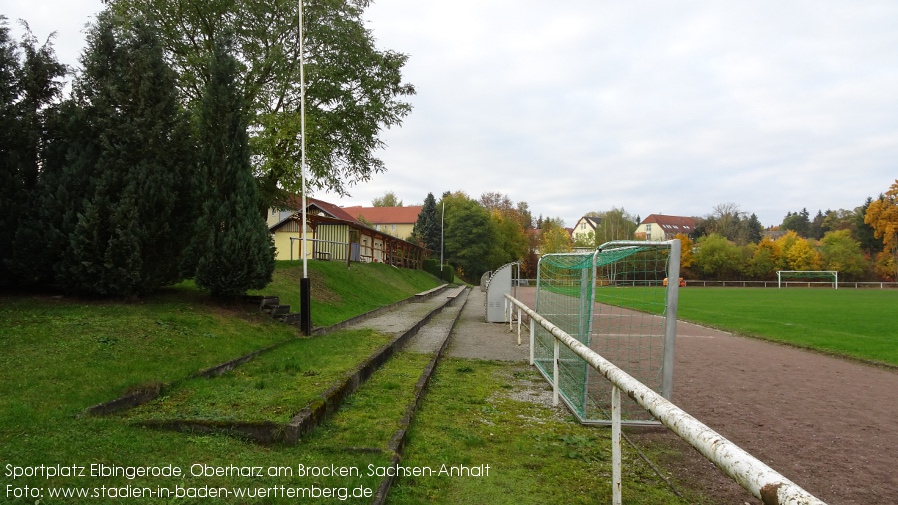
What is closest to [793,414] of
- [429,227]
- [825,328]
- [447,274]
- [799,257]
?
[825,328]

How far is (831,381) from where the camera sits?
8141 millimetres

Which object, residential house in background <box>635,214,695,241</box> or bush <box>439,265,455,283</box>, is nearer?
bush <box>439,265,455,283</box>

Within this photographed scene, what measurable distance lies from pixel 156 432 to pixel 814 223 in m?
141

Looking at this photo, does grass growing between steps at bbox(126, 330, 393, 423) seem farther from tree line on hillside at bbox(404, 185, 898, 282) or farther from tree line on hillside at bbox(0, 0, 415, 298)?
tree line on hillside at bbox(404, 185, 898, 282)

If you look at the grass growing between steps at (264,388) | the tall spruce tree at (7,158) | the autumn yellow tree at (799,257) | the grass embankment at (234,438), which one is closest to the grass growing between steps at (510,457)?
the grass embankment at (234,438)

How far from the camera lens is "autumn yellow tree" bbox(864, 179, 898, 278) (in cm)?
6326

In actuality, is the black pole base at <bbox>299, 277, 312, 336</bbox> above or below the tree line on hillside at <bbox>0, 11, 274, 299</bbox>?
below

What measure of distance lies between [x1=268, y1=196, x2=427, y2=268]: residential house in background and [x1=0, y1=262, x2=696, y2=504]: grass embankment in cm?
1371

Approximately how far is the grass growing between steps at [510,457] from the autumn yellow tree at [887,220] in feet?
255

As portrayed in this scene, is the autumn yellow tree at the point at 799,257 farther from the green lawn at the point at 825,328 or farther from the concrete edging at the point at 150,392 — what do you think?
the concrete edging at the point at 150,392

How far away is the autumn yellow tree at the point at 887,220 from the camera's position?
63.3 metres

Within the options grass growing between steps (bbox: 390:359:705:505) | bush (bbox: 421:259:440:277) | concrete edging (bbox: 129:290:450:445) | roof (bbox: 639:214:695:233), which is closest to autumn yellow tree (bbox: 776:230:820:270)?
roof (bbox: 639:214:695:233)

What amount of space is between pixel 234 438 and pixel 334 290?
13.1m

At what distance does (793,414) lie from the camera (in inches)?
235
